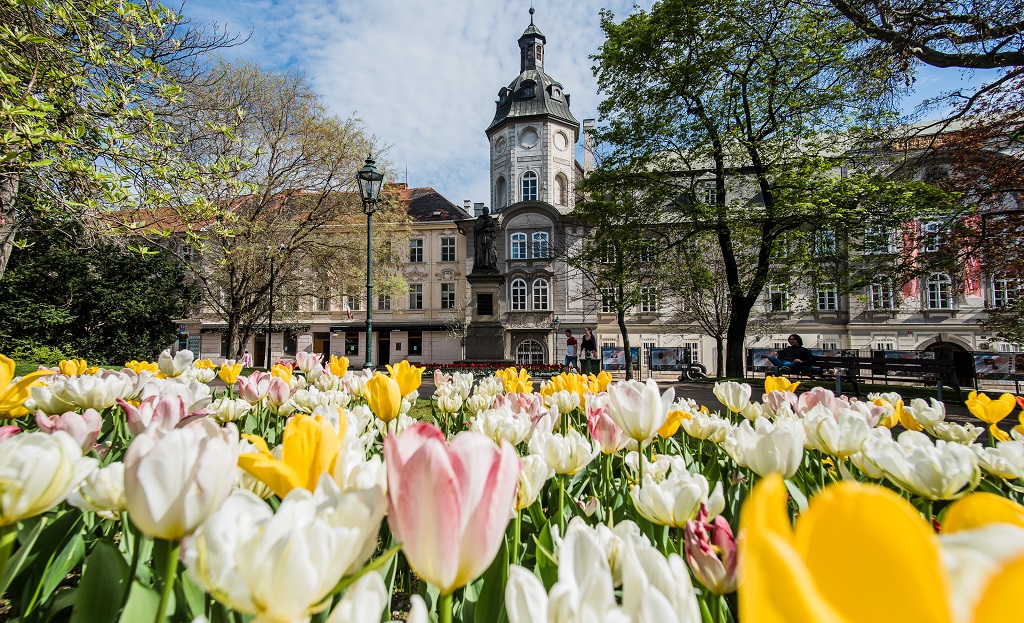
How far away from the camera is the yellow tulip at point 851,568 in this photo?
234 millimetres

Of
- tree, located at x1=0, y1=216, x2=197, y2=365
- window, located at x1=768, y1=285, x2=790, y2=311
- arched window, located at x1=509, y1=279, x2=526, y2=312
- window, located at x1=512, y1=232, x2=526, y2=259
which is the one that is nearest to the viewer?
window, located at x1=768, y1=285, x2=790, y2=311

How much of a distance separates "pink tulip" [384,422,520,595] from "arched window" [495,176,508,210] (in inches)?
1194

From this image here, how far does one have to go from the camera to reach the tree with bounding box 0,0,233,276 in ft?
11.2

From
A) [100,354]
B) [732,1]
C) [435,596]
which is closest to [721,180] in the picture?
[732,1]

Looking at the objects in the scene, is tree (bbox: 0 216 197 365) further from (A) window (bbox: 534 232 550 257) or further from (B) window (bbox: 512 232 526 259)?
(A) window (bbox: 534 232 550 257)

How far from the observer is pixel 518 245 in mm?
28516

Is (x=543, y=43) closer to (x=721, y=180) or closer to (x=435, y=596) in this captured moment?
(x=721, y=180)

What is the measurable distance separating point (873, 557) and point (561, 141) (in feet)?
105

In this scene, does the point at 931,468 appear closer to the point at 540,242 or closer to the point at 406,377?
the point at 406,377

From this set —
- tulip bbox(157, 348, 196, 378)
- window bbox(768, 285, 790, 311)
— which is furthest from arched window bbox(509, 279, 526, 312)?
tulip bbox(157, 348, 196, 378)

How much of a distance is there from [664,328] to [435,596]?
2733 centimetres

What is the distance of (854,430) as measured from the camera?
1402mm

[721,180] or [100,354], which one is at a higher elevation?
[721,180]

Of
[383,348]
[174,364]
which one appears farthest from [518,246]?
[174,364]
